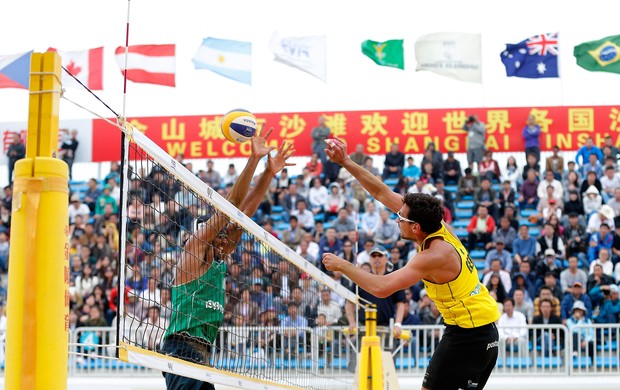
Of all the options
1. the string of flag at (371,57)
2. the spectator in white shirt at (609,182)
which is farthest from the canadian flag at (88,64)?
the spectator in white shirt at (609,182)

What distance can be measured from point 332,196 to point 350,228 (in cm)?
213

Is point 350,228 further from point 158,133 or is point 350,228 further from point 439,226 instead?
point 439,226

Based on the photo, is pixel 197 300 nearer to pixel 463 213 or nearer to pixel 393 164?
pixel 463 213

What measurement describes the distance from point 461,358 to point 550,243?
36.8ft

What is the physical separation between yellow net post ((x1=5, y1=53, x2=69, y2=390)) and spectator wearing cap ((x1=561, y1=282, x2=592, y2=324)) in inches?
471

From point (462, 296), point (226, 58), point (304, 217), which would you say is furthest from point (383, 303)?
point (226, 58)

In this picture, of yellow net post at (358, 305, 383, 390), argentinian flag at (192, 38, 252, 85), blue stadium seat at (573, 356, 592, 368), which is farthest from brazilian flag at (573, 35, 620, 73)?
yellow net post at (358, 305, 383, 390)

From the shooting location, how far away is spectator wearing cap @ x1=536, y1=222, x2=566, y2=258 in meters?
16.8

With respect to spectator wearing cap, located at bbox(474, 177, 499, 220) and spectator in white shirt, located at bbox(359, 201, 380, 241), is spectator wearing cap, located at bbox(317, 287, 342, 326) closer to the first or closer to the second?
spectator in white shirt, located at bbox(359, 201, 380, 241)

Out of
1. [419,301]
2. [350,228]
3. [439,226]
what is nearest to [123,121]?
[439,226]

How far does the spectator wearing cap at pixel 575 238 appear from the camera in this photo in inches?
663

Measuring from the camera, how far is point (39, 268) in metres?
3.51

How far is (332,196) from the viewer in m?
20.0

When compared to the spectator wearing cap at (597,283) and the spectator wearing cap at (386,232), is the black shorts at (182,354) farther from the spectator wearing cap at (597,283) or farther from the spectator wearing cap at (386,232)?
the spectator wearing cap at (386,232)
